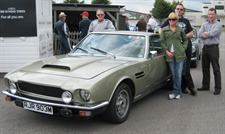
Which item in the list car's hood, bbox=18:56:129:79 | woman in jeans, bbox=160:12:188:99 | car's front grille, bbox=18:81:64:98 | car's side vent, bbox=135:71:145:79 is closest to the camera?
car's front grille, bbox=18:81:64:98

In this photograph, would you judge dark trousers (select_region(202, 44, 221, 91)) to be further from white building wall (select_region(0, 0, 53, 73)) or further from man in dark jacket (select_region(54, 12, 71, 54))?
man in dark jacket (select_region(54, 12, 71, 54))

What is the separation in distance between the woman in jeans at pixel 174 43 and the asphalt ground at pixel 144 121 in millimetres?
789

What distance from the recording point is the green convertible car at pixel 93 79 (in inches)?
156

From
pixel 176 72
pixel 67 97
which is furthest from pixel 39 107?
pixel 176 72

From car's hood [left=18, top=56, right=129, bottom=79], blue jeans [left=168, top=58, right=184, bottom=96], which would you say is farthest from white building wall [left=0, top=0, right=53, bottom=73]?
blue jeans [left=168, top=58, right=184, bottom=96]

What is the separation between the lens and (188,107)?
18.5ft

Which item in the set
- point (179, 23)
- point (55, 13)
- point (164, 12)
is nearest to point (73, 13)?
point (55, 13)

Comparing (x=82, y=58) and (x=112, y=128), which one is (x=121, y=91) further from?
(x=82, y=58)

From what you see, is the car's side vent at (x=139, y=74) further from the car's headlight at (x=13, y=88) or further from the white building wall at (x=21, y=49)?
the white building wall at (x=21, y=49)

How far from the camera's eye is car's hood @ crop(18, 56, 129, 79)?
425 cm

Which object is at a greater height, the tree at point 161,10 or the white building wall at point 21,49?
the tree at point 161,10

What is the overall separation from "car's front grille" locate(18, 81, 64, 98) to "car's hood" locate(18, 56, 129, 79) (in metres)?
0.23

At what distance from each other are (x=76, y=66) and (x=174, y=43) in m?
2.37

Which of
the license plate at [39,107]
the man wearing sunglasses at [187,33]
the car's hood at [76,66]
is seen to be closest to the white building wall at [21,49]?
the car's hood at [76,66]
